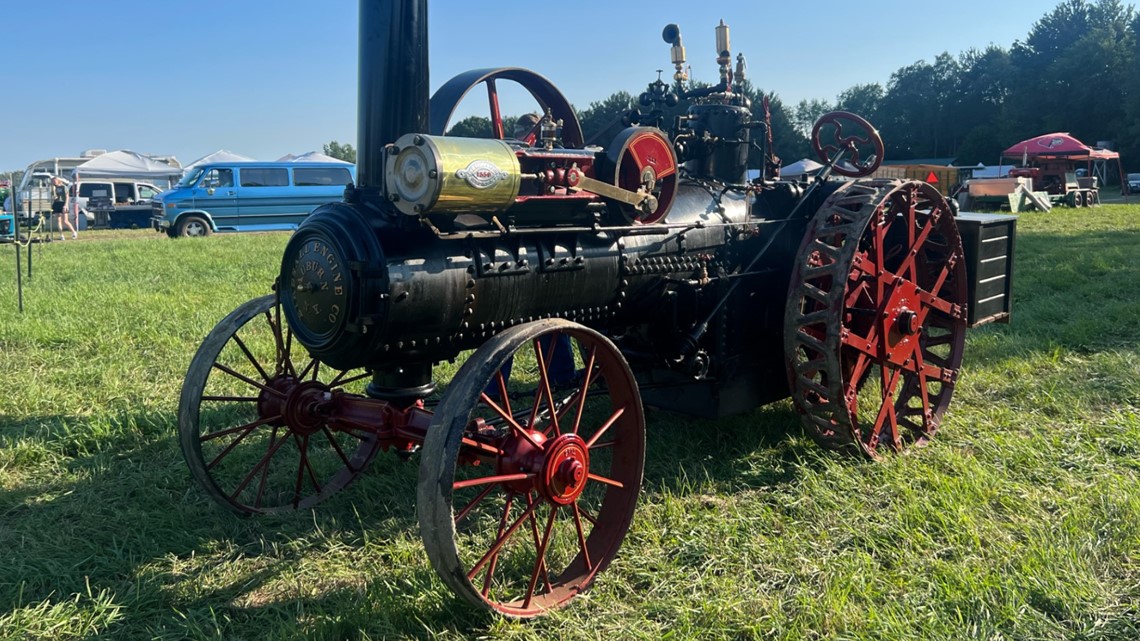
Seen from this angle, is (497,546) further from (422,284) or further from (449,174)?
(449,174)

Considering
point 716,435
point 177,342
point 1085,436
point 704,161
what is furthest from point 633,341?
point 177,342

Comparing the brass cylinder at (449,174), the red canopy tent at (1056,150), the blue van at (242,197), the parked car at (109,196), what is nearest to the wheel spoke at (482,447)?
the brass cylinder at (449,174)

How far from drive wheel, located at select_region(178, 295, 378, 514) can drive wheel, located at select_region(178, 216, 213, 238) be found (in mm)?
14578

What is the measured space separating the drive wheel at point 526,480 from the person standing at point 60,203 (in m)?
13.8

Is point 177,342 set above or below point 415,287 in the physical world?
below

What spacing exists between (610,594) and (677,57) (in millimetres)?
2609

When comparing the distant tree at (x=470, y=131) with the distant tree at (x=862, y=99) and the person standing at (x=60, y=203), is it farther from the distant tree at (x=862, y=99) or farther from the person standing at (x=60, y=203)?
the distant tree at (x=862, y=99)

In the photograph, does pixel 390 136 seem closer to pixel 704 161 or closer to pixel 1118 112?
pixel 704 161

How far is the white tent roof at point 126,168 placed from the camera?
27.0 metres

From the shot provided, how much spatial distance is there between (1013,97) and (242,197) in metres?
47.9

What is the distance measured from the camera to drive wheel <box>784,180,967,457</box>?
340 cm

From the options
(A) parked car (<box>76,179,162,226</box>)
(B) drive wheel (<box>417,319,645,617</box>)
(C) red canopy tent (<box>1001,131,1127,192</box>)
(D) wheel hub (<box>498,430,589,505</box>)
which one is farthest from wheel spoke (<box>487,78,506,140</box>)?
(C) red canopy tent (<box>1001,131,1127,192</box>)

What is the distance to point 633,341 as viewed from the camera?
376 cm

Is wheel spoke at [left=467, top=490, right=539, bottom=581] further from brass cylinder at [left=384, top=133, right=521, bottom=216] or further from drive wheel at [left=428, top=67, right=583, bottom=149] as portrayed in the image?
drive wheel at [left=428, top=67, right=583, bottom=149]
